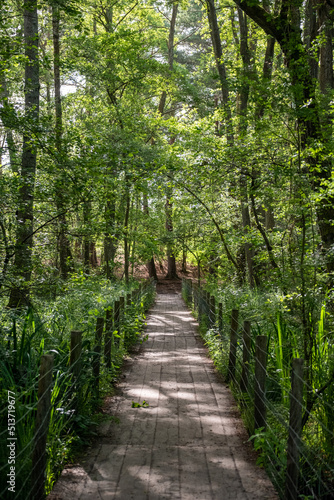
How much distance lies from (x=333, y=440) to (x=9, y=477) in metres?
2.53

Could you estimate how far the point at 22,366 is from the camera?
12.6ft

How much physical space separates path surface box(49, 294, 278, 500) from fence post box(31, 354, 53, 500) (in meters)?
0.19

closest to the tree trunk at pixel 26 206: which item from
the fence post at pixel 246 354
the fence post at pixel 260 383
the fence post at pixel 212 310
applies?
the fence post at pixel 246 354

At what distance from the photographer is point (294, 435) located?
2928 mm

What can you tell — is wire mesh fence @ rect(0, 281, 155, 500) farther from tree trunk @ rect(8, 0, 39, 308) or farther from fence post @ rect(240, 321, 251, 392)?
tree trunk @ rect(8, 0, 39, 308)

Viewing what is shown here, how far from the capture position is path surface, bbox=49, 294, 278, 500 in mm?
3125

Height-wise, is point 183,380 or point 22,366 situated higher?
point 22,366

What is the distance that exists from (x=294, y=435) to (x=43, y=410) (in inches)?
70.2

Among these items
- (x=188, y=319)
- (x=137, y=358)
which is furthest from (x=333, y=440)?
(x=188, y=319)

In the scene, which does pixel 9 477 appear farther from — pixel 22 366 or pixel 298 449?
pixel 298 449

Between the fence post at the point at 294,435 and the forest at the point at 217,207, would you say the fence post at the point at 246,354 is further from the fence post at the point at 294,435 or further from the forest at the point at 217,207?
the fence post at the point at 294,435

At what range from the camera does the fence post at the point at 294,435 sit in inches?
114

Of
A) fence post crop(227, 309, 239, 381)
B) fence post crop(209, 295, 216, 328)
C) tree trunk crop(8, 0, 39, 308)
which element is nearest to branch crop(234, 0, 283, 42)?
tree trunk crop(8, 0, 39, 308)

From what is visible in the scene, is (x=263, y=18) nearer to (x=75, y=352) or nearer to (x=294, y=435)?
(x=75, y=352)
